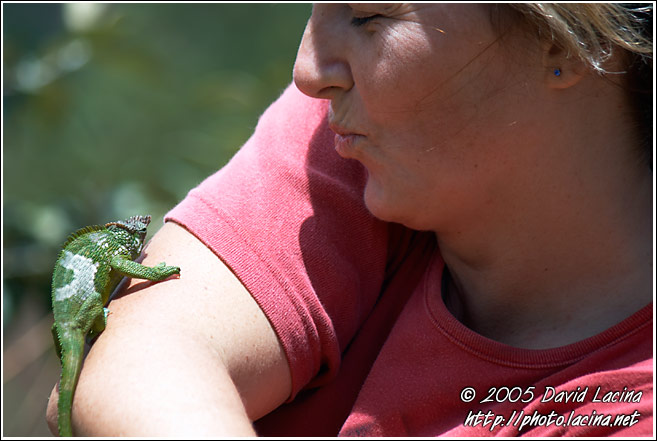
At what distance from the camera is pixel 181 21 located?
13.0 feet

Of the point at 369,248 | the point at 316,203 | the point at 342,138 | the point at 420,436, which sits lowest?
the point at 420,436

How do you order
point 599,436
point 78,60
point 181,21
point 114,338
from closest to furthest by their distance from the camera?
point 599,436 → point 114,338 → point 78,60 → point 181,21

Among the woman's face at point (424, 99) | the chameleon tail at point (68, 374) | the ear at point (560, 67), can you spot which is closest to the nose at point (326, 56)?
the woman's face at point (424, 99)

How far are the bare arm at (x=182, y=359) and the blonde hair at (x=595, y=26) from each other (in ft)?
2.14

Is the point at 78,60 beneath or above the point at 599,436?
above

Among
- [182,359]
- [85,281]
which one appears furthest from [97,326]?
[182,359]

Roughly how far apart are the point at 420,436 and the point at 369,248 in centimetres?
35

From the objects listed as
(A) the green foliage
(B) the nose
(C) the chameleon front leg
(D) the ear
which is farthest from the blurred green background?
(D) the ear

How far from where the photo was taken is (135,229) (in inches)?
56.7

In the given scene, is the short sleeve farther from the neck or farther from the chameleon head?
the neck

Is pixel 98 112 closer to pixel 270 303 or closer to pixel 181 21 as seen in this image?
pixel 181 21

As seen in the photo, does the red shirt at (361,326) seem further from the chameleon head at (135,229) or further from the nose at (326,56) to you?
the nose at (326,56)

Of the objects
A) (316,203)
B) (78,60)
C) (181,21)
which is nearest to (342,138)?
(316,203)

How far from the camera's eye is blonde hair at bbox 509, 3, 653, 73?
3.78ft
